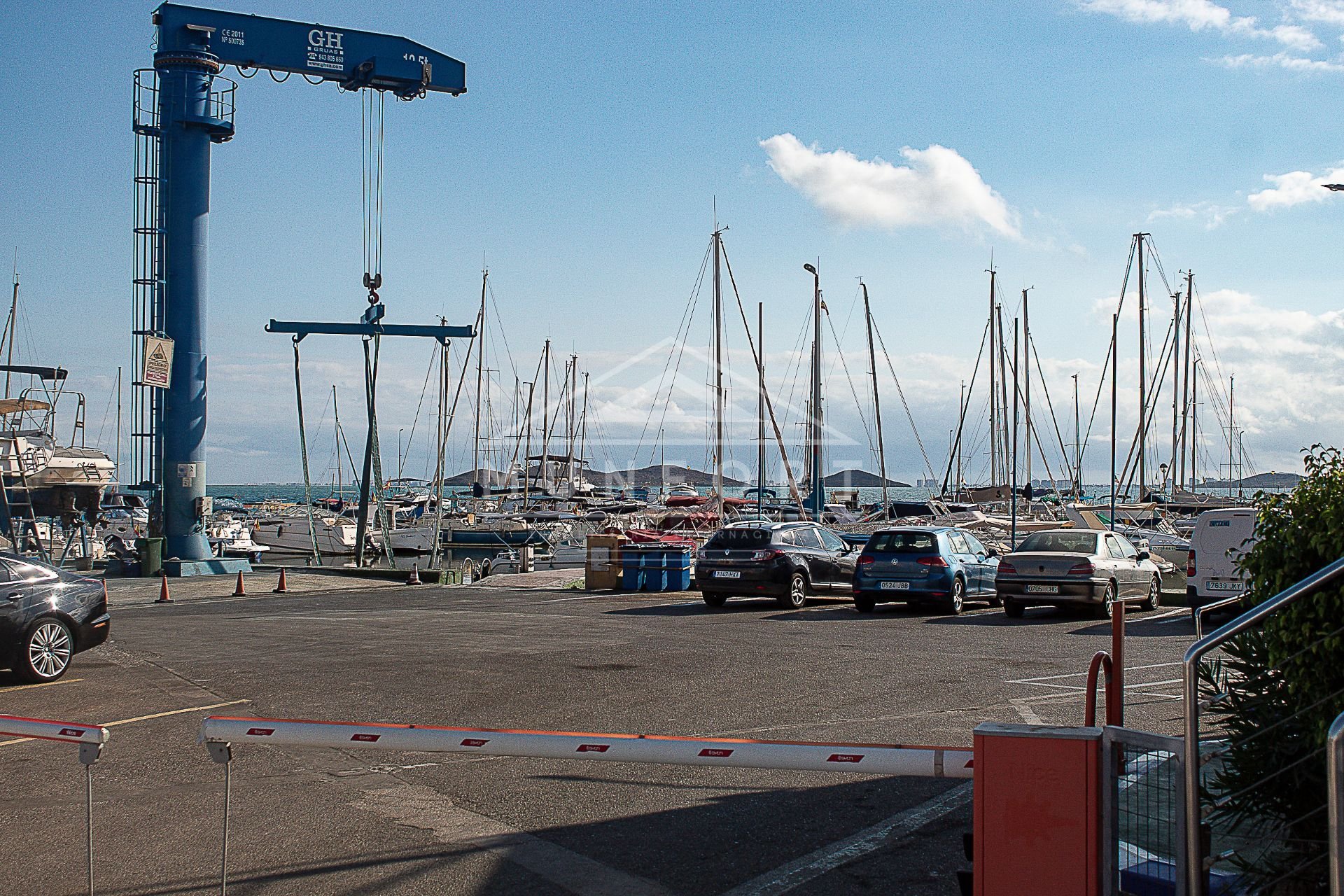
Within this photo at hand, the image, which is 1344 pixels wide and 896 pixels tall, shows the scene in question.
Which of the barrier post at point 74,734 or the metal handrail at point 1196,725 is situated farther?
the barrier post at point 74,734

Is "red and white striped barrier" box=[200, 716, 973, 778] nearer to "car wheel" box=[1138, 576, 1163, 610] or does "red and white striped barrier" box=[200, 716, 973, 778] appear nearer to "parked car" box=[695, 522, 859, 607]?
"parked car" box=[695, 522, 859, 607]

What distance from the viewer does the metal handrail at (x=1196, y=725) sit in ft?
13.6

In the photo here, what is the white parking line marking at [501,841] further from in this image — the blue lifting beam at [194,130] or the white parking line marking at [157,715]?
the blue lifting beam at [194,130]

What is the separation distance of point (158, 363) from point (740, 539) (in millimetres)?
14921

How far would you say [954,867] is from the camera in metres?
6.06

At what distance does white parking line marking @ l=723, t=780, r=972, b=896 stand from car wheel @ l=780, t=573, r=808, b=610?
1432 centimetres

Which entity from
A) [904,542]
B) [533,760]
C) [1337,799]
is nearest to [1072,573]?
[904,542]

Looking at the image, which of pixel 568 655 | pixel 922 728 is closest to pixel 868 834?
pixel 922 728

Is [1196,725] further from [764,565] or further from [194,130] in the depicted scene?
[194,130]

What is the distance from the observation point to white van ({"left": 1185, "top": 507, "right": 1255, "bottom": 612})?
18547mm

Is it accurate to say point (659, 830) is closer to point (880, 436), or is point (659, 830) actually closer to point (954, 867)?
point (954, 867)

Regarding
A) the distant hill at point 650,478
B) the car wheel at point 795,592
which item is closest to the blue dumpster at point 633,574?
the car wheel at point 795,592

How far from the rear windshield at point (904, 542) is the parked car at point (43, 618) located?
13113 millimetres

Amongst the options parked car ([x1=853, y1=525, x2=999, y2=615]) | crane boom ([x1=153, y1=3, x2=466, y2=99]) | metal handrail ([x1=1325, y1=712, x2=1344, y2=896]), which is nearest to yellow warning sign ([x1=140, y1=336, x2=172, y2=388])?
crane boom ([x1=153, y1=3, x2=466, y2=99])
